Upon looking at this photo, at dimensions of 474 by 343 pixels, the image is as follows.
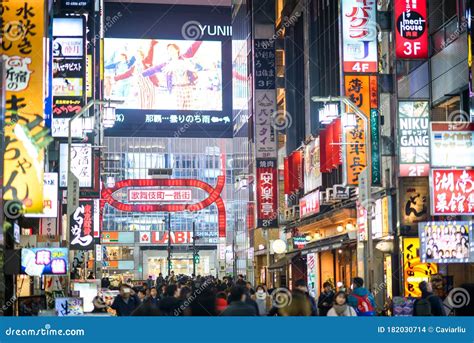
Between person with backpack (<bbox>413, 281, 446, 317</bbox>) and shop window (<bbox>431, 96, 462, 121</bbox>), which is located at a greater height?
shop window (<bbox>431, 96, 462, 121</bbox>)

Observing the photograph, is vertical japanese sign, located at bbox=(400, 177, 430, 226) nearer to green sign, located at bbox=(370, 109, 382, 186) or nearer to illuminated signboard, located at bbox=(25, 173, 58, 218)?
green sign, located at bbox=(370, 109, 382, 186)

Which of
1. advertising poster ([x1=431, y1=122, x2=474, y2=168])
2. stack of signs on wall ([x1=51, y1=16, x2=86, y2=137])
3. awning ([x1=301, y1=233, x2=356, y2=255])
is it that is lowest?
awning ([x1=301, y1=233, x2=356, y2=255])

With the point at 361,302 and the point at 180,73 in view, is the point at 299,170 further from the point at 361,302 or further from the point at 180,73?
the point at 180,73

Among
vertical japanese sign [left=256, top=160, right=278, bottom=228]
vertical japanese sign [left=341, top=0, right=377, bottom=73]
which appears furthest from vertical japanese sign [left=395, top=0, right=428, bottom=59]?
vertical japanese sign [left=256, top=160, right=278, bottom=228]

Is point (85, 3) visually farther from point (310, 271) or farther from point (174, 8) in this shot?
point (174, 8)

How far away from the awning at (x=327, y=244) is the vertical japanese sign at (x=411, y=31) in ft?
36.5

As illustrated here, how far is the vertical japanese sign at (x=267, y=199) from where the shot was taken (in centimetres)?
5850

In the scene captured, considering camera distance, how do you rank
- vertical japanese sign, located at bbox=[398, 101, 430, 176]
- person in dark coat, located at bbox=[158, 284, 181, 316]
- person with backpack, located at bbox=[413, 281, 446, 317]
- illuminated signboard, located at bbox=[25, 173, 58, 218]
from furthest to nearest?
1. vertical japanese sign, located at bbox=[398, 101, 430, 176]
2. illuminated signboard, located at bbox=[25, 173, 58, 218]
3. person in dark coat, located at bbox=[158, 284, 181, 316]
4. person with backpack, located at bbox=[413, 281, 446, 317]

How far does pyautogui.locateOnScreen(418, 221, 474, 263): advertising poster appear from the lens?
24.5 m

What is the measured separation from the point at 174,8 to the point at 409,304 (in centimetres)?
13527

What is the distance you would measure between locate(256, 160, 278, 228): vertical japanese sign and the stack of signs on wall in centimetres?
2443

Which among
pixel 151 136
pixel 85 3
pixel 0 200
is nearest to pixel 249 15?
pixel 85 3

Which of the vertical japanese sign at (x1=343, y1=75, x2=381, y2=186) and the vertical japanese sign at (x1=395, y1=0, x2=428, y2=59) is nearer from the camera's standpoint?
the vertical japanese sign at (x1=395, y1=0, x2=428, y2=59)
